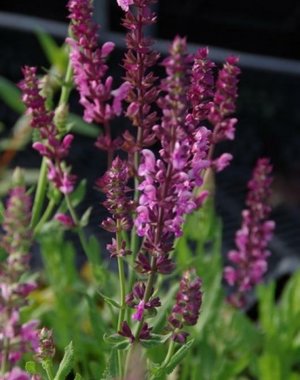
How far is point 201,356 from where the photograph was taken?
270cm

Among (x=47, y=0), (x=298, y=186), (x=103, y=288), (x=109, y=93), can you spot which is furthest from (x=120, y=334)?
(x=47, y=0)

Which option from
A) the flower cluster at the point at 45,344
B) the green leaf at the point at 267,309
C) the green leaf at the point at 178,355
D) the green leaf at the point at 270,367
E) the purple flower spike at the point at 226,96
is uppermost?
the purple flower spike at the point at 226,96

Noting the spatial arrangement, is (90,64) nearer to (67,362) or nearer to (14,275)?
(67,362)

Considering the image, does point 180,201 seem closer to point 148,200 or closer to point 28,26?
point 148,200

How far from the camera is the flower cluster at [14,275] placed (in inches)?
46.3

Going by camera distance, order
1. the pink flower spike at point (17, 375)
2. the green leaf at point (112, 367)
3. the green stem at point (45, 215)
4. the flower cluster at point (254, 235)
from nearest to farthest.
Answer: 1. the pink flower spike at point (17, 375)
2. the green leaf at point (112, 367)
3. the green stem at point (45, 215)
4. the flower cluster at point (254, 235)

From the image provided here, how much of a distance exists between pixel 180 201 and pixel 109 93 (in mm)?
437

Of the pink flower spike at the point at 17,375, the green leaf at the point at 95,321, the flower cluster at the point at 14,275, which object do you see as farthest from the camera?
the green leaf at the point at 95,321

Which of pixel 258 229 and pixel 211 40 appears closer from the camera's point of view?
Result: pixel 258 229

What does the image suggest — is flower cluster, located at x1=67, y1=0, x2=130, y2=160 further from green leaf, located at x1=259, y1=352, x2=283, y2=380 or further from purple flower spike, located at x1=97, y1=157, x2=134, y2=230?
green leaf, located at x1=259, y1=352, x2=283, y2=380

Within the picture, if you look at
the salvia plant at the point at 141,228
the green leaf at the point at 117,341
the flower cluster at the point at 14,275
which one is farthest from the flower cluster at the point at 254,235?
the flower cluster at the point at 14,275

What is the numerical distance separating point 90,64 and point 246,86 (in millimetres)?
3266

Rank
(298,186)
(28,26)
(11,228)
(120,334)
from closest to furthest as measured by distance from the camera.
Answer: (11,228)
(120,334)
(298,186)
(28,26)

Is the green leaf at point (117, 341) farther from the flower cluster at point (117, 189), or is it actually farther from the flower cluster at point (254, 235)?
the flower cluster at point (254, 235)
